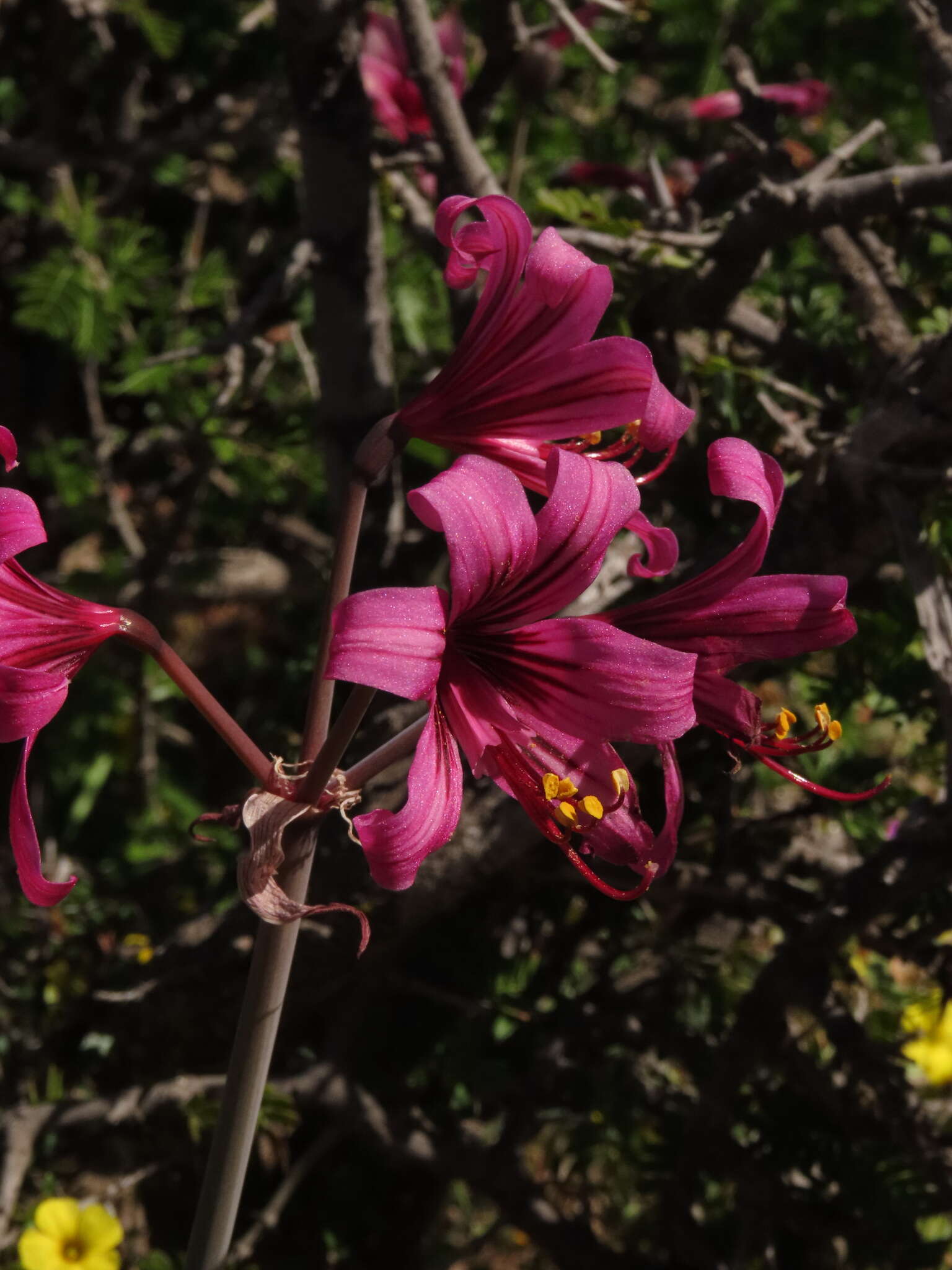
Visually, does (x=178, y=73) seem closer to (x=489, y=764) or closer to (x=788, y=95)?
(x=788, y=95)

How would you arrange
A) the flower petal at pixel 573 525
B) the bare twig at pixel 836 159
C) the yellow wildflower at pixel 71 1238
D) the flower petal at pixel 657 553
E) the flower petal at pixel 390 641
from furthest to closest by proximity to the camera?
the yellow wildflower at pixel 71 1238
the bare twig at pixel 836 159
the flower petal at pixel 657 553
the flower petal at pixel 573 525
the flower petal at pixel 390 641

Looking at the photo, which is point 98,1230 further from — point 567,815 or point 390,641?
point 390,641

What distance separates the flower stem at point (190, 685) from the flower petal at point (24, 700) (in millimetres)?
109

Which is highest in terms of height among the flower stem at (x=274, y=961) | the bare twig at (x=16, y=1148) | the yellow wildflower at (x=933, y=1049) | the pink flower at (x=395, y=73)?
the pink flower at (x=395, y=73)

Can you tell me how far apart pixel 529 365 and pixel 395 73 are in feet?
4.87

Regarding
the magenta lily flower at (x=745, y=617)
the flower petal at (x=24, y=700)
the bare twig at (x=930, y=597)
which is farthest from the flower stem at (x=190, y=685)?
the bare twig at (x=930, y=597)

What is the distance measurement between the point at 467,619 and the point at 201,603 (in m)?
2.46

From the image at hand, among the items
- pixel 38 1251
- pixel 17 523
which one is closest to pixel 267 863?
pixel 17 523

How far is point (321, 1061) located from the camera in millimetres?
2355

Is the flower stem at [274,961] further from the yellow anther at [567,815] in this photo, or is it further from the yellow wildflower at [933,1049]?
the yellow wildflower at [933,1049]

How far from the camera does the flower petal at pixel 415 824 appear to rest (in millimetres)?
984

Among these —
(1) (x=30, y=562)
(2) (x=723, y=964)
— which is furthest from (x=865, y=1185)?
(1) (x=30, y=562)

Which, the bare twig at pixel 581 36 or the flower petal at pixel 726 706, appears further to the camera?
the bare twig at pixel 581 36

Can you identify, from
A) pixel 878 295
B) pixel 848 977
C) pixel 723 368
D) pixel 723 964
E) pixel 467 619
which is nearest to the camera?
pixel 467 619
